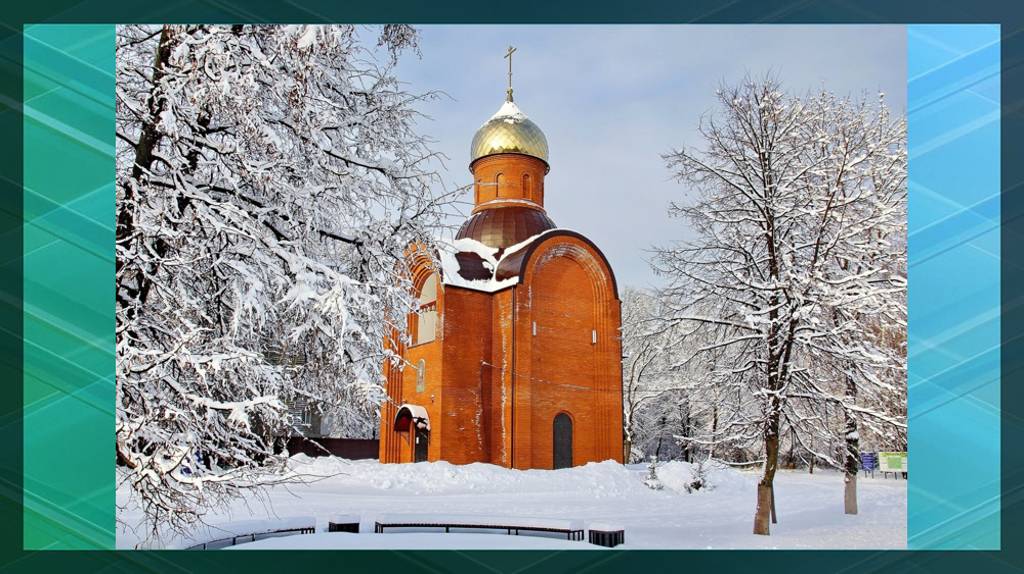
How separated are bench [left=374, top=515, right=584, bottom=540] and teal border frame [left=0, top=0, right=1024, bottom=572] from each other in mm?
2808

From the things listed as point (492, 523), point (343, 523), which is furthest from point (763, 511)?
point (343, 523)

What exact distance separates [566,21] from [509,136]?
16050 millimetres

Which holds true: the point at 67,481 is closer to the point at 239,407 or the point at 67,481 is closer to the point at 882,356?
the point at 239,407

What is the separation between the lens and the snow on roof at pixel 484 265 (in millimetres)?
19016

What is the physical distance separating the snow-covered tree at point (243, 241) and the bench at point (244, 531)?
1.15 meters

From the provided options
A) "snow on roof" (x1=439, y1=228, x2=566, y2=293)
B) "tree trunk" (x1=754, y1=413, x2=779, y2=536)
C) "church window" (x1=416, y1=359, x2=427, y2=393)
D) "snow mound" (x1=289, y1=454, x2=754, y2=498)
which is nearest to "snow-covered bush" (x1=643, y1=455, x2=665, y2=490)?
"snow mound" (x1=289, y1=454, x2=754, y2=498)

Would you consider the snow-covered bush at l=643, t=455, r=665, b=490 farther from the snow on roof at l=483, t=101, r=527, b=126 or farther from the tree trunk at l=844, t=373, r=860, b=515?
the snow on roof at l=483, t=101, r=527, b=126

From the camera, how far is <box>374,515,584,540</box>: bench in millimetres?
8836

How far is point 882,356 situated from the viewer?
29.0 ft

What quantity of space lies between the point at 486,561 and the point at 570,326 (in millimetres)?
13679

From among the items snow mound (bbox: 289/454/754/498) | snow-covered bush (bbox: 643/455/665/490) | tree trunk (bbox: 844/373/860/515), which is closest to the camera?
tree trunk (bbox: 844/373/860/515)

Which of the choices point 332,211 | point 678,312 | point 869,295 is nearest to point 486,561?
point 332,211

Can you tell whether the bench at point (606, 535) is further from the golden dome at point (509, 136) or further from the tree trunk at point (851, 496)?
the golden dome at point (509, 136)

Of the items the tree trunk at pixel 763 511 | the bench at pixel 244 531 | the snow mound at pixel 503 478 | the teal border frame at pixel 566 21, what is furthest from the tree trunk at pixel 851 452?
the bench at pixel 244 531
